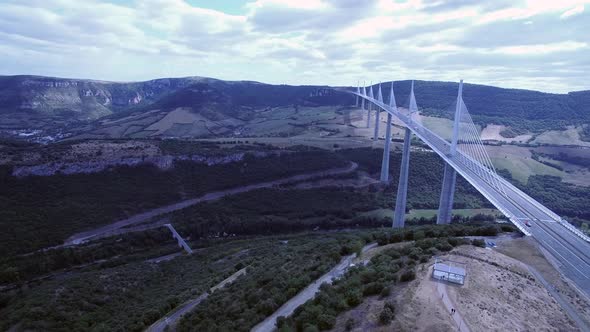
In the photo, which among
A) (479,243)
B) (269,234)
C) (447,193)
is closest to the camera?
(479,243)

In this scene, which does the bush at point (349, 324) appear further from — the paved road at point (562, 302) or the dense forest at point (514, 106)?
the dense forest at point (514, 106)

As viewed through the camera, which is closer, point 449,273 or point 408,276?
point 449,273

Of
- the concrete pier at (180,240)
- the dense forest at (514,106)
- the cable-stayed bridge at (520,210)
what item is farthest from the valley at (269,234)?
the dense forest at (514,106)

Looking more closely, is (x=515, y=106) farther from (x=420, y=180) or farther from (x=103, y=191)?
(x=103, y=191)

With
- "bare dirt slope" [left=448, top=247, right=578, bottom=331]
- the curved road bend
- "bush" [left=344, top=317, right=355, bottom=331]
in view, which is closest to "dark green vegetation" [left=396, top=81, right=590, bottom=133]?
the curved road bend

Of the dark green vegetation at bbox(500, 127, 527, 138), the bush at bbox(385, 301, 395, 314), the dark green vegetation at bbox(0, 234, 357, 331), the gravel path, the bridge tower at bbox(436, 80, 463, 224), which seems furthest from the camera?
the dark green vegetation at bbox(500, 127, 527, 138)

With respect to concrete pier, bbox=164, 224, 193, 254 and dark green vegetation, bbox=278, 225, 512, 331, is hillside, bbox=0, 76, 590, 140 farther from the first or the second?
dark green vegetation, bbox=278, 225, 512, 331

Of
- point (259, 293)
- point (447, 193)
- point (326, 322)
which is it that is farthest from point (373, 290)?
point (447, 193)
